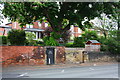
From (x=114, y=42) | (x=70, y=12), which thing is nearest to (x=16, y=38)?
(x=70, y=12)

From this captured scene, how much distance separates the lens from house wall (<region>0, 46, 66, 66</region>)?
1681cm

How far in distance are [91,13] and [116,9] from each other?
352 cm

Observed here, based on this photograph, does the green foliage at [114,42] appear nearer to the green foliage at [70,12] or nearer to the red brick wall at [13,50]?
the green foliage at [70,12]

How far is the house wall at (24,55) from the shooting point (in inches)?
662

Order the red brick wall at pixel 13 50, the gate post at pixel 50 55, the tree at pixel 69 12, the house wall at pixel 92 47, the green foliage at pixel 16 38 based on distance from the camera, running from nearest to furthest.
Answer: the red brick wall at pixel 13 50, the gate post at pixel 50 55, the tree at pixel 69 12, the green foliage at pixel 16 38, the house wall at pixel 92 47

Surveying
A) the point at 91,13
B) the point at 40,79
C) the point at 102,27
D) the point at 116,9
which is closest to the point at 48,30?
the point at 102,27

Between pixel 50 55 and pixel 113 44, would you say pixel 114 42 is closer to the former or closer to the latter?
pixel 113 44

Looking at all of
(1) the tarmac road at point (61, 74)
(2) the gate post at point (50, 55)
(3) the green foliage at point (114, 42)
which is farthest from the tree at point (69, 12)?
(1) the tarmac road at point (61, 74)

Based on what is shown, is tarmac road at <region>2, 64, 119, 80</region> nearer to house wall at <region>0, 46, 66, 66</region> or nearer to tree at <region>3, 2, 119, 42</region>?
house wall at <region>0, 46, 66, 66</region>

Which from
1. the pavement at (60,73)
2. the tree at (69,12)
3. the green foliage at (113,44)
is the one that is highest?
the tree at (69,12)

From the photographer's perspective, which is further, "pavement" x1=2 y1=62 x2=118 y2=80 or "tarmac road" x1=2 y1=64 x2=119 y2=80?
"pavement" x1=2 y1=62 x2=118 y2=80

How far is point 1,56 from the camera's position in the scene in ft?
54.2

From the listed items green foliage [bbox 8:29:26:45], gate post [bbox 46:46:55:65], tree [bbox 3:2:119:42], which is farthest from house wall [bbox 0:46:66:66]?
tree [bbox 3:2:119:42]

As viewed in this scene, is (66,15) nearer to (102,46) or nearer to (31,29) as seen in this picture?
(102,46)
